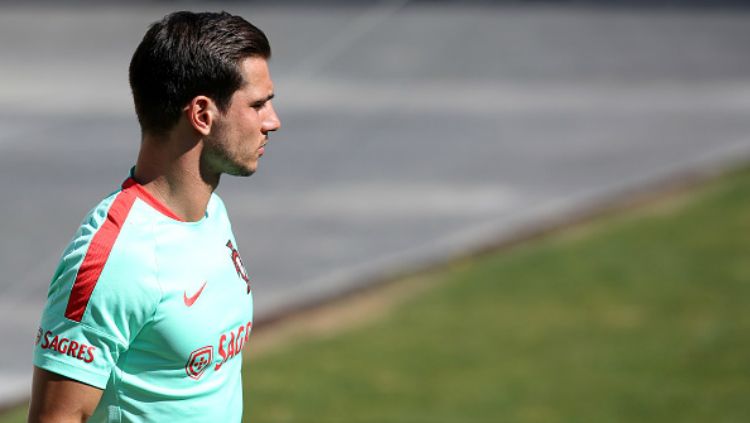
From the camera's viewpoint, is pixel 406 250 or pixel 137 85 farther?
pixel 406 250

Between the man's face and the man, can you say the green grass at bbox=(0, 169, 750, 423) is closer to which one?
the man

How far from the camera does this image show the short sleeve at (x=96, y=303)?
260cm

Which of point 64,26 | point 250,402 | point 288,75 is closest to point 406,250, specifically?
point 250,402

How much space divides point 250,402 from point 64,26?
12.5 meters

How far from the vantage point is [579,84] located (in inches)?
565

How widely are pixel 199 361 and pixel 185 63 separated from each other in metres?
0.66

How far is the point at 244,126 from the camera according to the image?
2775mm

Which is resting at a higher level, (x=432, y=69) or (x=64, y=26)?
(x=64, y=26)

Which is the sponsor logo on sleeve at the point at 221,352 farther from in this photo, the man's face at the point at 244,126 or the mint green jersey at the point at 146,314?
the man's face at the point at 244,126

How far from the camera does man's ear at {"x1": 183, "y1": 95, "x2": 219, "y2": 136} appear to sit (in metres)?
2.69

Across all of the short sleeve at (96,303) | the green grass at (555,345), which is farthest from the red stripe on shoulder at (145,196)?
the green grass at (555,345)

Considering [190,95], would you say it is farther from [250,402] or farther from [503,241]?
[503,241]

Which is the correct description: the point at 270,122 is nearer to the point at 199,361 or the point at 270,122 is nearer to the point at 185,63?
the point at 185,63

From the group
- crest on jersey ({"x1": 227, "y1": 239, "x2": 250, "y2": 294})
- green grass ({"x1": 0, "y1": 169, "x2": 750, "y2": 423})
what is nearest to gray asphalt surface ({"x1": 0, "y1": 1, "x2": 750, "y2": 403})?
green grass ({"x1": 0, "y1": 169, "x2": 750, "y2": 423})
